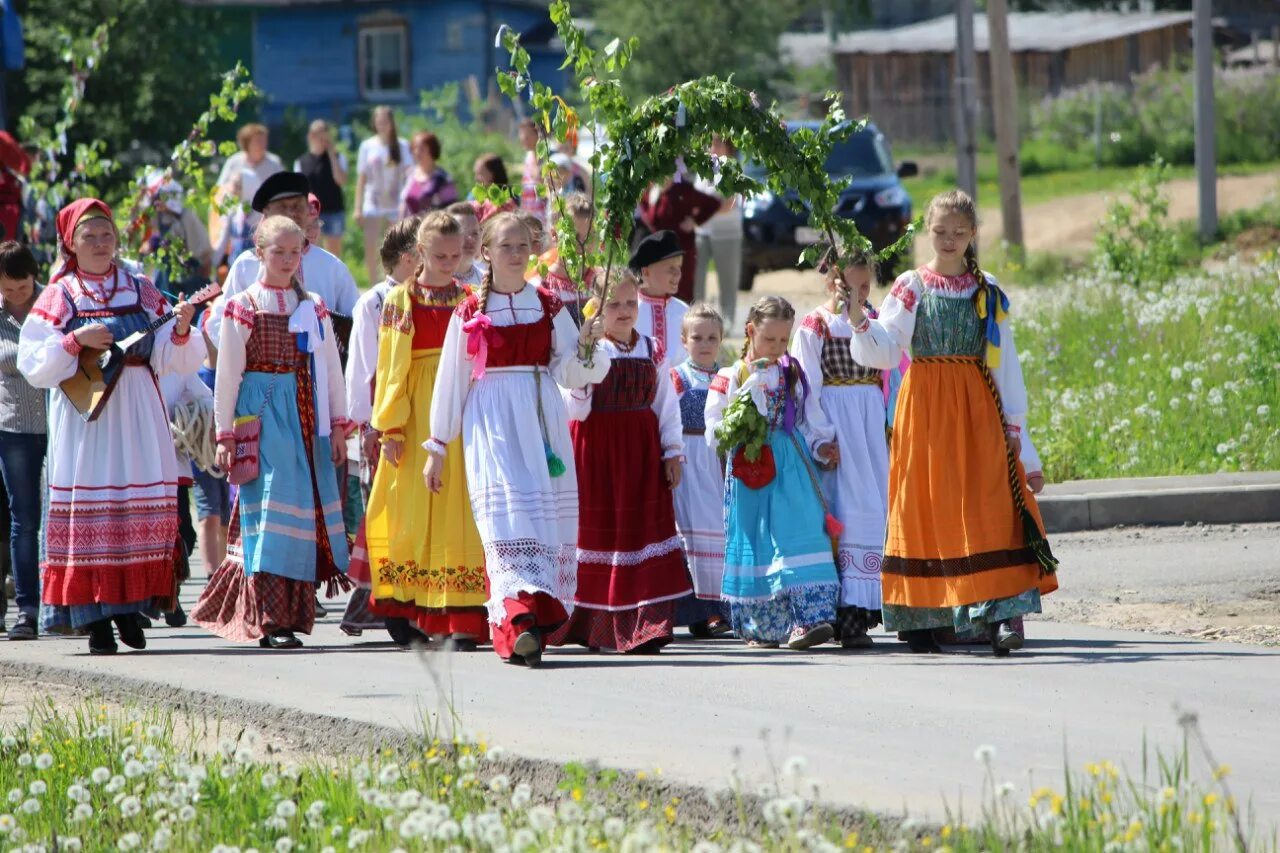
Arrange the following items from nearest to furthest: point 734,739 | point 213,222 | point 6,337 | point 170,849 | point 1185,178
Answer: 1. point 170,849
2. point 734,739
3. point 6,337
4. point 213,222
5. point 1185,178

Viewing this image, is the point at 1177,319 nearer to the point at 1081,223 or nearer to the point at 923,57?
the point at 1081,223

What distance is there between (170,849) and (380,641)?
3.95m

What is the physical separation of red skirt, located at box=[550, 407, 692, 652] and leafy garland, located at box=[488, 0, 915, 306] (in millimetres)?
761

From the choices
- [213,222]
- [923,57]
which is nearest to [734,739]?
[213,222]

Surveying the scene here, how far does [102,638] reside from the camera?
9.42m

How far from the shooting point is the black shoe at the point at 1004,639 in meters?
8.62

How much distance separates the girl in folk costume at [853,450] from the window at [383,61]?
44052 millimetres

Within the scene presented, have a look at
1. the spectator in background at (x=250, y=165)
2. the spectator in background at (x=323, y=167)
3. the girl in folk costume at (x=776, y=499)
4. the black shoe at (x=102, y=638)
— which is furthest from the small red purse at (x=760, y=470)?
the spectator in background at (x=323, y=167)

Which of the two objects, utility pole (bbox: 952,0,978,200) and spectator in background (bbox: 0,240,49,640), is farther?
utility pole (bbox: 952,0,978,200)

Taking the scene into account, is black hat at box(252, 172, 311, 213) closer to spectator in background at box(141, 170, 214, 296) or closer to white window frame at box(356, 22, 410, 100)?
spectator in background at box(141, 170, 214, 296)

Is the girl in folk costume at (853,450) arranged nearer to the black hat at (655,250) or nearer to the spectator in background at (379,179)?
the black hat at (655,250)

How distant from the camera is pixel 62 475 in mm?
9352

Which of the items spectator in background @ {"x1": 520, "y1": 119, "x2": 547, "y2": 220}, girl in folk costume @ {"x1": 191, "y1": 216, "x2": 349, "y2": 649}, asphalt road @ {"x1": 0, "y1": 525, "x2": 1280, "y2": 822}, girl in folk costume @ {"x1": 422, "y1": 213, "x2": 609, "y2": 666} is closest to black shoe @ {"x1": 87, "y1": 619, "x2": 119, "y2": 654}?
asphalt road @ {"x1": 0, "y1": 525, "x2": 1280, "y2": 822}

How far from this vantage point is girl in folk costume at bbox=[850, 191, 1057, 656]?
870 cm
